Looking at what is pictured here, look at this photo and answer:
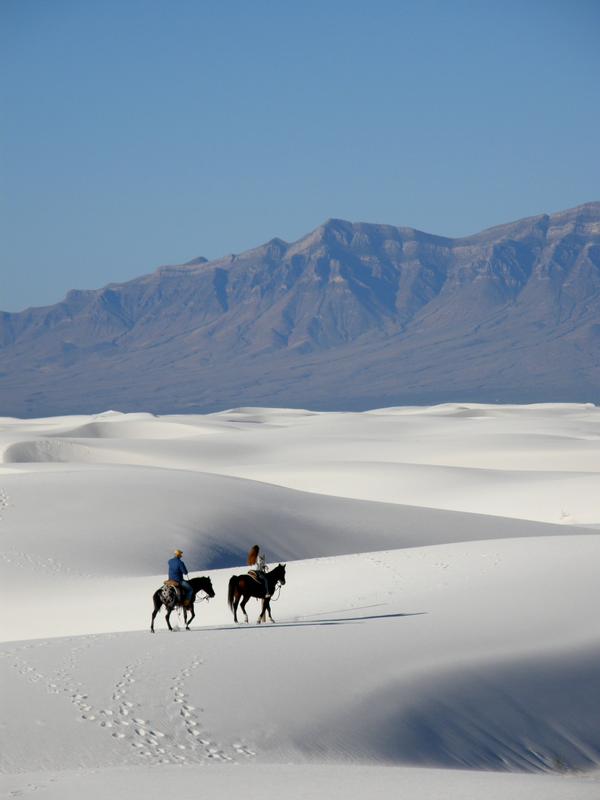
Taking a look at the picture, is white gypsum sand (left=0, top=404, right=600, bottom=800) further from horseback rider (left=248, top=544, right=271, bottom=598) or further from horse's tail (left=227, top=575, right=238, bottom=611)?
horseback rider (left=248, top=544, right=271, bottom=598)

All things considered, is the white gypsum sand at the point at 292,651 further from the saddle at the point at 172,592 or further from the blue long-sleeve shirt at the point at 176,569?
the blue long-sleeve shirt at the point at 176,569

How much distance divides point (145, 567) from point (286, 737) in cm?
1207

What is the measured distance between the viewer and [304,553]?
83.7ft

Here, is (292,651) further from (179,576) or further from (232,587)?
(232,587)

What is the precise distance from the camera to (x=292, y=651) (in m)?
13.5

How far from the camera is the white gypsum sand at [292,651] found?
10.4m

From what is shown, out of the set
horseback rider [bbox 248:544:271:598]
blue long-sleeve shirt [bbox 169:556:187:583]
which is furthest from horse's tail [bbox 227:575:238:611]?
blue long-sleeve shirt [bbox 169:556:187:583]

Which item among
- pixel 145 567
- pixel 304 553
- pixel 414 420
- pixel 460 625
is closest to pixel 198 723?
pixel 460 625

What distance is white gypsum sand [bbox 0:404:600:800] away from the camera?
10359mm

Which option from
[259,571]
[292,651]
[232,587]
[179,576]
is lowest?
[292,651]

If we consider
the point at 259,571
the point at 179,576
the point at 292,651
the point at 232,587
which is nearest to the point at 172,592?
the point at 179,576

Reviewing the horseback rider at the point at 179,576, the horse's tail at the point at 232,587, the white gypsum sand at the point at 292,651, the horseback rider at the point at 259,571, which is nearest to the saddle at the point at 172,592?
the horseback rider at the point at 179,576

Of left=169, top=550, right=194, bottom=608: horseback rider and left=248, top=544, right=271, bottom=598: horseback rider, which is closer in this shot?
left=169, top=550, right=194, bottom=608: horseback rider

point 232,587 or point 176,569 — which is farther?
point 232,587
